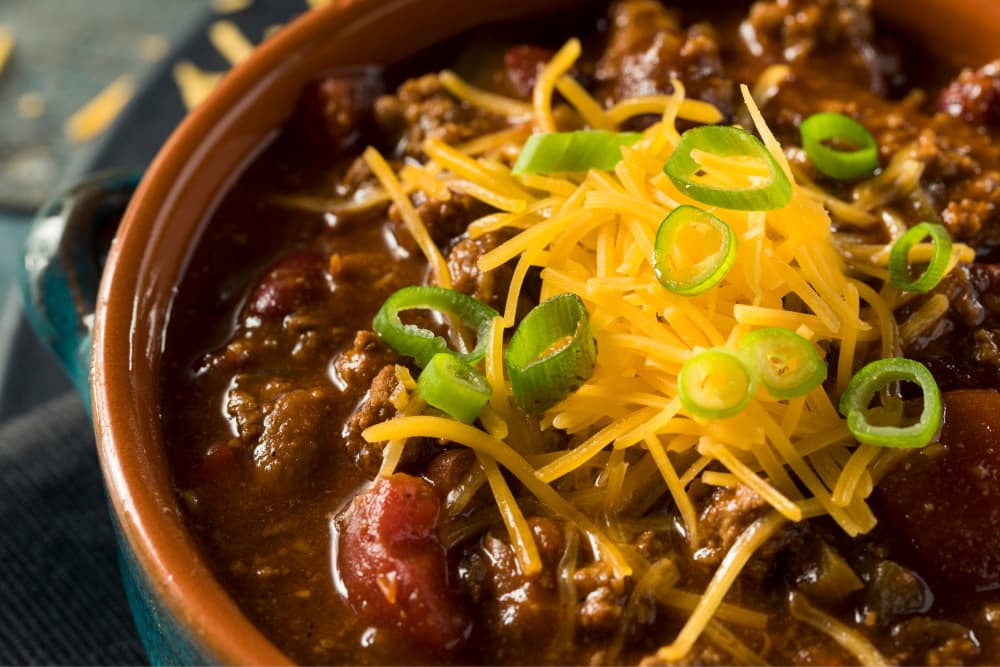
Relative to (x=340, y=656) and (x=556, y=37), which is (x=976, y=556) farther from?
(x=556, y=37)

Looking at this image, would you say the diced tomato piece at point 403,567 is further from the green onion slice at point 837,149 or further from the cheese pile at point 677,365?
the green onion slice at point 837,149

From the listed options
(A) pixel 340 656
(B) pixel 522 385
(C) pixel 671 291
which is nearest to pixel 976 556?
(C) pixel 671 291

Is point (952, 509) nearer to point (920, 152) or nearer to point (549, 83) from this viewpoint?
point (920, 152)

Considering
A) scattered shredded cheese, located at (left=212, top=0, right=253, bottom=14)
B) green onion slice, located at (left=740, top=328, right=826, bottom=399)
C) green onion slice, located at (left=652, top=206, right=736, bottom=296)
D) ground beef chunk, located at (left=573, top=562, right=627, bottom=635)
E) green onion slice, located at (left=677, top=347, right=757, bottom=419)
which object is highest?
scattered shredded cheese, located at (left=212, top=0, right=253, bottom=14)

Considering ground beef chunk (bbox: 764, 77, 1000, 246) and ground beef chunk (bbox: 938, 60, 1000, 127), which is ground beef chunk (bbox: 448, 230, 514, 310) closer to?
ground beef chunk (bbox: 764, 77, 1000, 246)

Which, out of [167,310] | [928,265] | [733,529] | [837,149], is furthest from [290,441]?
[837,149]

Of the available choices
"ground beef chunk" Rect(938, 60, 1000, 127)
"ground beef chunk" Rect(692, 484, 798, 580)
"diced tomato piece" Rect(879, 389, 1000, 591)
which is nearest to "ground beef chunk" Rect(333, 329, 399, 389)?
"ground beef chunk" Rect(692, 484, 798, 580)
